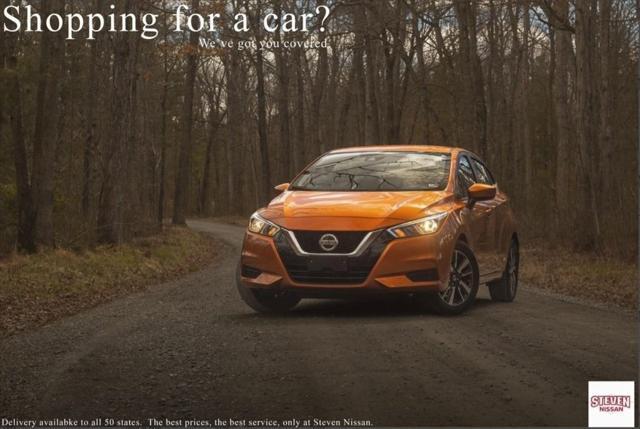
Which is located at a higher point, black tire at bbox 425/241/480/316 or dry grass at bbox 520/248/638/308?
black tire at bbox 425/241/480/316

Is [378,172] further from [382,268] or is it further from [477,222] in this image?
[382,268]

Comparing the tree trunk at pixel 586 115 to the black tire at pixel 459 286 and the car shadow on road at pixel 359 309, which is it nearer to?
the car shadow on road at pixel 359 309

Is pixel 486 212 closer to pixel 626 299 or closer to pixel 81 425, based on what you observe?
pixel 626 299

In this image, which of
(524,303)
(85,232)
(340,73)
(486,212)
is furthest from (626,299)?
(340,73)

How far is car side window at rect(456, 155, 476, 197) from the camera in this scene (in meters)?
9.33

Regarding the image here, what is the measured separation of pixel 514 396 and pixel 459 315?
3.56m

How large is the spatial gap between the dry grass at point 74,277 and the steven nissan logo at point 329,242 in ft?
11.4

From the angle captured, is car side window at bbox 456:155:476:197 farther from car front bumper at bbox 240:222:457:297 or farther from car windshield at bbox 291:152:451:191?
car front bumper at bbox 240:222:457:297

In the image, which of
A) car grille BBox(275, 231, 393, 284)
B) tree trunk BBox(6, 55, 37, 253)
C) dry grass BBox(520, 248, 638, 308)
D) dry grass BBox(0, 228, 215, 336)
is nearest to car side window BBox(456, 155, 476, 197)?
car grille BBox(275, 231, 393, 284)

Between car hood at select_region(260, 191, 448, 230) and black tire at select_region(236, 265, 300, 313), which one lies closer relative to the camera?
car hood at select_region(260, 191, 448, 230)

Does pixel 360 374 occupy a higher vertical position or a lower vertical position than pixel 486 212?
lower

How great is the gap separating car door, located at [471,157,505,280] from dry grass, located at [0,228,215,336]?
16.8 feet

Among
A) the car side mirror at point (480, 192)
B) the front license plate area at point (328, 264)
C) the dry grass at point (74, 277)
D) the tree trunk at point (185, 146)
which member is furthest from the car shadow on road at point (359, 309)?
the tree trunk at point (185, 146)

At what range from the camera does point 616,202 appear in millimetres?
19344
